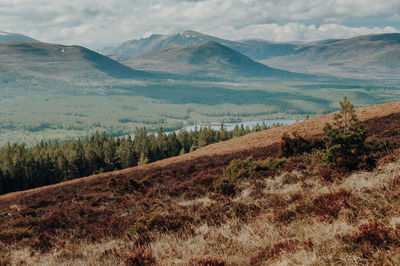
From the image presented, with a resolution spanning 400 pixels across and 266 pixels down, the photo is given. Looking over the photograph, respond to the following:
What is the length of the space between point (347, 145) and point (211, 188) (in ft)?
21.2

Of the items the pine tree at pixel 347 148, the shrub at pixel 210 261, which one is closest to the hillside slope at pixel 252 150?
the pine tree at pixel 347 148

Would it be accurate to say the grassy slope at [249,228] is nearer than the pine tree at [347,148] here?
Yes

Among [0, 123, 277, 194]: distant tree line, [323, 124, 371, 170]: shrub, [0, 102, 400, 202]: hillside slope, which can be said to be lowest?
[0, 123, 277, 194]: distant tree line

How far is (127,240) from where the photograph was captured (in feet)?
28.2

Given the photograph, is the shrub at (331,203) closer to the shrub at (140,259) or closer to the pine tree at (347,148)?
the pine tree at (347,148)

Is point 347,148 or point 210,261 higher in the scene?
point 347,148

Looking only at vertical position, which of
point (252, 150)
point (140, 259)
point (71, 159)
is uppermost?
point (140, 259)

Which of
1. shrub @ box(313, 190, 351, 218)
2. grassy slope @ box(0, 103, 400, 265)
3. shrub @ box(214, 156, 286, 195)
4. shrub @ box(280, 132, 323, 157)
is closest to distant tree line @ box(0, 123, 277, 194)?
shrub @ box(280, 132, 323, 157)

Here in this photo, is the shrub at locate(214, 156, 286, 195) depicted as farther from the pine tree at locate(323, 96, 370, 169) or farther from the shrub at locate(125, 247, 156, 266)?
the shrub at locate(125, 247, 156, 266)

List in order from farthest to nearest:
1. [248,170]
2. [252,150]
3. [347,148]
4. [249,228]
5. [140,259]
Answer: [252,150]
[248,170]
[347,148]
[249,228]
[140,259]

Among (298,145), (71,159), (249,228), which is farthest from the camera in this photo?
(71,159)

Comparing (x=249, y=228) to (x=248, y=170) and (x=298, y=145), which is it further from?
(x=298, y=145)

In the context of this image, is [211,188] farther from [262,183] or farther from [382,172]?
[382,172]

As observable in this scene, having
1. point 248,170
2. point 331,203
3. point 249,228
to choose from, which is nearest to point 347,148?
point 331,203
